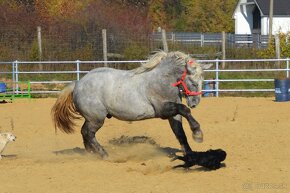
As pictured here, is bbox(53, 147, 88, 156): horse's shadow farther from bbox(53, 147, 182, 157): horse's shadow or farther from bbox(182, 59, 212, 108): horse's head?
bbox(182, 59, 212, 108): horse's head

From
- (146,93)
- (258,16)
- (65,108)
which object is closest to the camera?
(146,93)

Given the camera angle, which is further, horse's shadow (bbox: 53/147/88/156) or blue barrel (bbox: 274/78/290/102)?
blue barrel (bbox: 274/78/290/102)

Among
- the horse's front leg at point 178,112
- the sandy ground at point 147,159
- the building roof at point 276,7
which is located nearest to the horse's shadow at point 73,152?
the sandy ground at point 147,159

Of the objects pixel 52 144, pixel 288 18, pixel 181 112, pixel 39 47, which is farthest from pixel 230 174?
pixel 288 18

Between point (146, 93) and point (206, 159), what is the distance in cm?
140

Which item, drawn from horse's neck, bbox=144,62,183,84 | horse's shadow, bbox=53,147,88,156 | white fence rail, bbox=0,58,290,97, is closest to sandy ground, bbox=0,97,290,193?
horse's shadow, bbox=53,147,88,156

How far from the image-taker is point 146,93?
8.99 metres

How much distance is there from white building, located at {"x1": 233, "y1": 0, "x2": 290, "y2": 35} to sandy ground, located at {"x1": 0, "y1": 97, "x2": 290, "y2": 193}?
28.8 meters

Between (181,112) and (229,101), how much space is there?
9767 mm

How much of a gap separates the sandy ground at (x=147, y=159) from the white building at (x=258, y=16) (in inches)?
1133

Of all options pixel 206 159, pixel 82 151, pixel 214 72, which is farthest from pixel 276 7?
pixel 206 159

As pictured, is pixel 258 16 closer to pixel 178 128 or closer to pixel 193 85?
pixel 178 128

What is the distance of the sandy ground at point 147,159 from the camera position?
736cm

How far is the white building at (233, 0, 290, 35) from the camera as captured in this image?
43.3m
